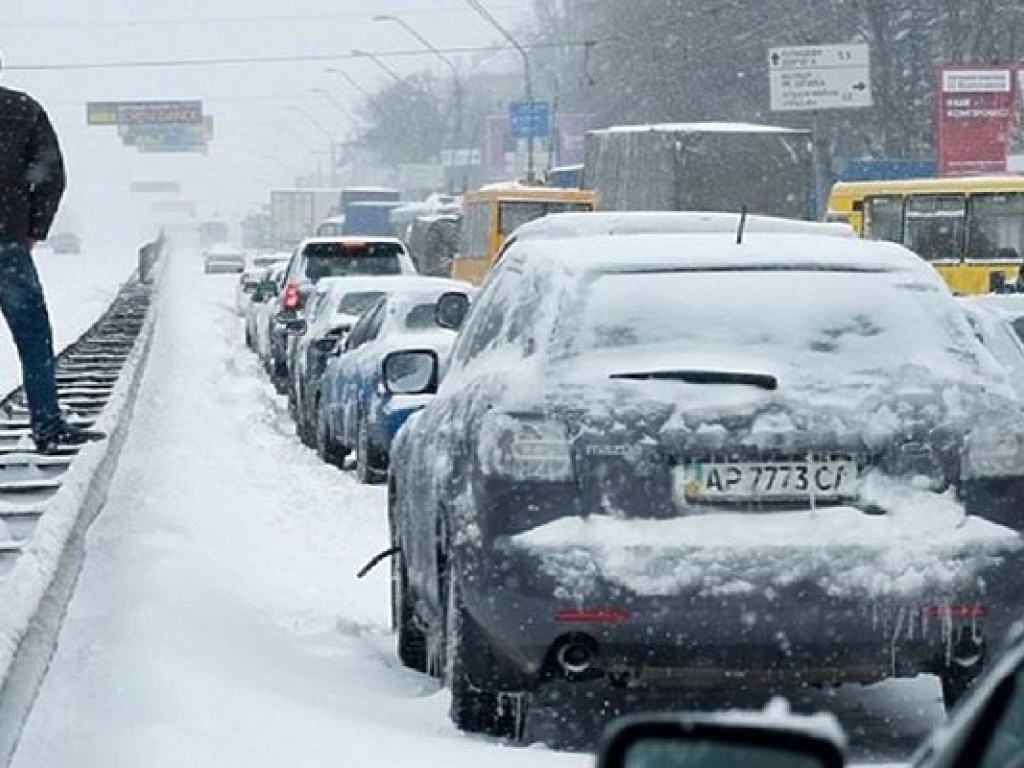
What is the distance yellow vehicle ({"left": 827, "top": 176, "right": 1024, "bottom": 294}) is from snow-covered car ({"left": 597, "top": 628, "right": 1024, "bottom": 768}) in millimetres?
36611

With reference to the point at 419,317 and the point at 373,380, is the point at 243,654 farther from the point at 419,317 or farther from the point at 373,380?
the point at 419,317

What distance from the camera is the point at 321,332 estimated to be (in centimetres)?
2341

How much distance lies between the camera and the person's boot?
11.3m

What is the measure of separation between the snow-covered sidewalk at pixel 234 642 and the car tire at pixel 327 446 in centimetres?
213

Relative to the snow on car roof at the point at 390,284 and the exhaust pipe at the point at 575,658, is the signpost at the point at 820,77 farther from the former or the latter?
the exhaust pipe at the point at 575,658

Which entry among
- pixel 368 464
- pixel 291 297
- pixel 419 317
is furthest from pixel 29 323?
pixel 291 297

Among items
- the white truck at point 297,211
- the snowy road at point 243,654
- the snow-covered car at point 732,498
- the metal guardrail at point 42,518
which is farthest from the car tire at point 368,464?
the white truck at point 297,211

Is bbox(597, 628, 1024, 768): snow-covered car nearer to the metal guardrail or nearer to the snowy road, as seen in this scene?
the metal guardrail

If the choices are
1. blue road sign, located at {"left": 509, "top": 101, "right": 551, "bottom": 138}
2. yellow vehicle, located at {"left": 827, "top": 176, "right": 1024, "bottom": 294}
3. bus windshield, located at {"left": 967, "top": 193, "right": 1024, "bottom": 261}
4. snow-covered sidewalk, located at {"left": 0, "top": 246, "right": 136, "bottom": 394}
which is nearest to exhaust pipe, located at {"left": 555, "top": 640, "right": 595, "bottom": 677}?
snow-covered sidewalk, located at {"left": 0, "top": 246, "right": 136, "bottom": 394}

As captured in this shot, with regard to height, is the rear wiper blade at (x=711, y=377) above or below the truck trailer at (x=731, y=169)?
above

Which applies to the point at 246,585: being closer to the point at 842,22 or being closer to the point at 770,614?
the point at 770,614

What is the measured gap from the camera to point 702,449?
6.71 meters

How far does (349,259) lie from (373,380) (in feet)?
41.9

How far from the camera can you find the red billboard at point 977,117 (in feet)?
209
